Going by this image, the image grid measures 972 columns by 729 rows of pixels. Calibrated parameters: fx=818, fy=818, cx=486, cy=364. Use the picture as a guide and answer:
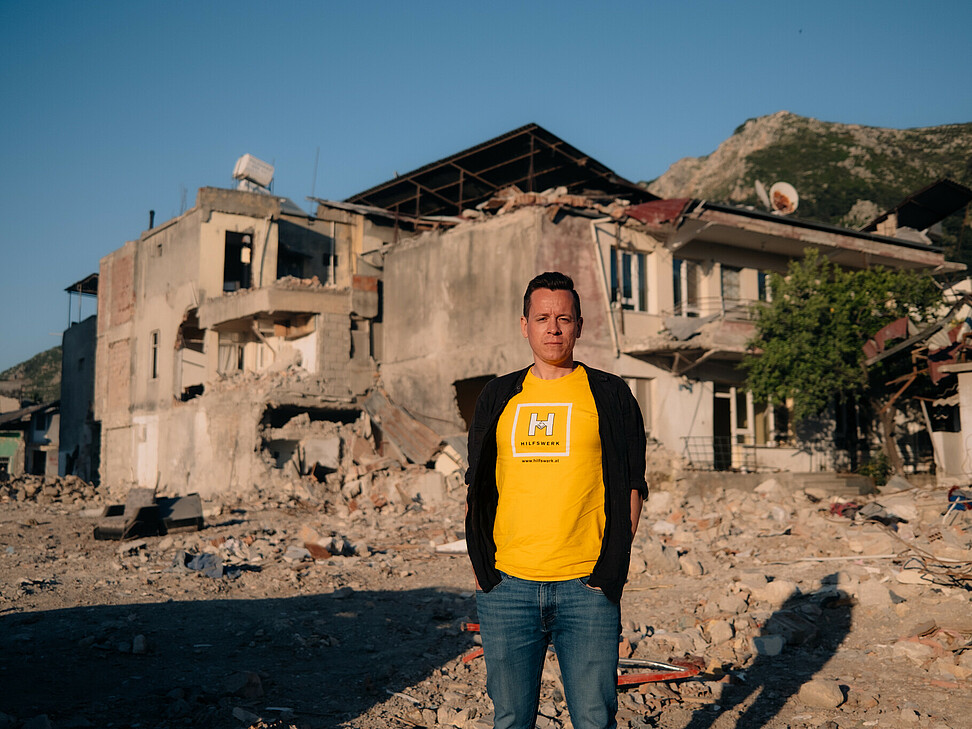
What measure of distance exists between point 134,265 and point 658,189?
72.6 meters

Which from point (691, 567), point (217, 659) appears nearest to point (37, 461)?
point (691, 567)

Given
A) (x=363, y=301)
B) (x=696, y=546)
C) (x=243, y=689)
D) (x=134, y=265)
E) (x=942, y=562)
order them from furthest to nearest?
(x=134, y=265) → (x=363, y=301) → (x=696, y=546) → (x=942, y=562) → (x=243, y=689)

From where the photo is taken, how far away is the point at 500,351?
19516 mm

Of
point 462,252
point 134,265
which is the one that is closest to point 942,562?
point 462,252

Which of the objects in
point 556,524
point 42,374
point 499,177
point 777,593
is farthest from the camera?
point 42,374

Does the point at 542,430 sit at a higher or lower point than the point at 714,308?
lower

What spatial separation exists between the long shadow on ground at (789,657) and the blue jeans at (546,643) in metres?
2.21

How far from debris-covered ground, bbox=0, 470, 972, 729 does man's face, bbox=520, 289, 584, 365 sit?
253 cm

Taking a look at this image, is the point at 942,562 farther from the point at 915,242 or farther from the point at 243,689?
the point at 915,242

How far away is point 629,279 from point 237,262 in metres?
12.8

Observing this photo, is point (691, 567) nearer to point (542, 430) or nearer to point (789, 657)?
point (789, 657)

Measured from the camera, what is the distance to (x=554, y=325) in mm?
2910

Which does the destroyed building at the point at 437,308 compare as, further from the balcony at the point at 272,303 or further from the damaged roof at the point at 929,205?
the damaged roof at the point at 929,205

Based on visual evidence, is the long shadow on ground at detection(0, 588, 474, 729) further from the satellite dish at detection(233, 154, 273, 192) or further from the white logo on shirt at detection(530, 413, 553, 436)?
the satellite dish at detection(233, 154, 273, 192)
